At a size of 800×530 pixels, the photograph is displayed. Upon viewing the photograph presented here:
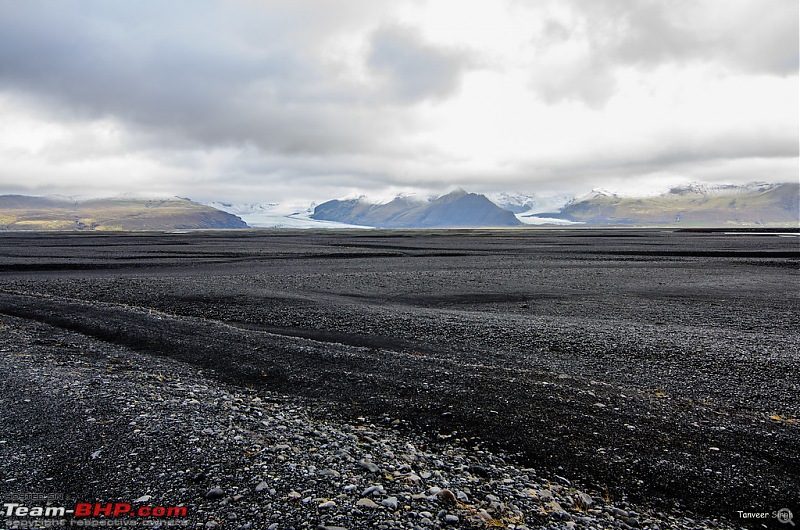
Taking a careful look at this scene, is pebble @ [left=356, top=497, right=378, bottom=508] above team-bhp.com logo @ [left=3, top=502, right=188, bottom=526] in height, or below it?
below

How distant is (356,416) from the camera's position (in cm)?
752

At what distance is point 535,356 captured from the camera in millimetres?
10938

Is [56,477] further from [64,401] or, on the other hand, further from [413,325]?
[413,325]

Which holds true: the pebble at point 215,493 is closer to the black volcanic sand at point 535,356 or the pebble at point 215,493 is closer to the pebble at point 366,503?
the pebble at point 366,503

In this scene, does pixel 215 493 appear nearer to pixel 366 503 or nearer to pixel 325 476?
pixel 325 476

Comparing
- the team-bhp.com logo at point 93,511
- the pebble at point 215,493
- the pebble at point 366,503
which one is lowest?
the pebble at point 366,503

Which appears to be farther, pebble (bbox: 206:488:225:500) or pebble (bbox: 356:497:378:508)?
pebble (bbox: 206:488:225:500)

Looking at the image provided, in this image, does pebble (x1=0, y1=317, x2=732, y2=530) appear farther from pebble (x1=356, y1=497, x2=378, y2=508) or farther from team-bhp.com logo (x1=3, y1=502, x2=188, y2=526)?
team-bhp.com logo (x1=3, y1=502, x2=188, y2=526)

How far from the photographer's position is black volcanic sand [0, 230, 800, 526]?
6148 millimetres

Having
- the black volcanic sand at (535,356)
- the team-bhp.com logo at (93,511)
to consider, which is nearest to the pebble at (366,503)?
the team-bhp.com logo at (93,511)

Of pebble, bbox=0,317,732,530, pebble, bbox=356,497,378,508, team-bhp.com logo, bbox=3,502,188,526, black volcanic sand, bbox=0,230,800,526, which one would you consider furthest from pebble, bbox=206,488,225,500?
black volcanic sand, bbox=0,230,800,526

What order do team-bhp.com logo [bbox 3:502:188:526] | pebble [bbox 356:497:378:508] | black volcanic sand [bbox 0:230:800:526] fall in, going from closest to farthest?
1. team-bhp.com logo [bbox 3:502:188:526]
2. pebble [bbox 356:497:378:508]
3. black volcanic sand [bbox 0:230:800:526]

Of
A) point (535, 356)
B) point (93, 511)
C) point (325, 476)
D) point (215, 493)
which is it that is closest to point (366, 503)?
point (325, 476)

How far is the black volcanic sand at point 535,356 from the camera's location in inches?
242
